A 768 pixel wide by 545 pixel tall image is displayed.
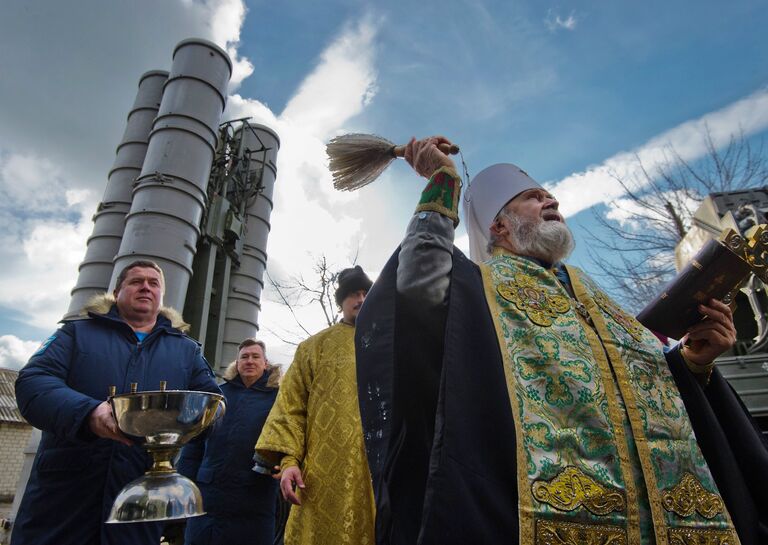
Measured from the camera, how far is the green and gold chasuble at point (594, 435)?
3.88ft

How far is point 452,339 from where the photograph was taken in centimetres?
138

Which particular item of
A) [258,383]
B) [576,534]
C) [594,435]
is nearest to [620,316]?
[594,435]

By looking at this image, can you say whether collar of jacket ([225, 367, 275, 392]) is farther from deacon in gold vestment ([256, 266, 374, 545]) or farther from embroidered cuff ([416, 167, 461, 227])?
embroidered cuff ([416, 167, 461, 227])

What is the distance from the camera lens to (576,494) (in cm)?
120

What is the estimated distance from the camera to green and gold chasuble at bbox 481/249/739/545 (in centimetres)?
118

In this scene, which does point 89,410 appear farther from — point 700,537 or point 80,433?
point 700,537

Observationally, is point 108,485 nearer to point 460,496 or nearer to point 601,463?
point 460,496

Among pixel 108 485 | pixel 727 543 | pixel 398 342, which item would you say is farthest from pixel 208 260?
pixel 727 543

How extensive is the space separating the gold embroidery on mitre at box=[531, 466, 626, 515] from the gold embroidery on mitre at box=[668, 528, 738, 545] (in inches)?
6.7

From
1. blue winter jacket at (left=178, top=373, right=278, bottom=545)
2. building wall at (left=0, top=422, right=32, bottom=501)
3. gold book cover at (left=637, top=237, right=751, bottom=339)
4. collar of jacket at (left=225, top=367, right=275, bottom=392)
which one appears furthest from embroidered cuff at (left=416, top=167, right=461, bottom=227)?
building wall at (left=0, top=422, right=32, bottom=501)

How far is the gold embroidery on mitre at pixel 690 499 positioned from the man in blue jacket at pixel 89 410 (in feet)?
5.56

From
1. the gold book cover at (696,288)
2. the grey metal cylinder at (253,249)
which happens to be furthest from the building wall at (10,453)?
the gold book cover at (696,288)

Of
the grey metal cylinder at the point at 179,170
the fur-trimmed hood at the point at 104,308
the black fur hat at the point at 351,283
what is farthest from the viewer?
the grey metal cylinder at the point at 179,170

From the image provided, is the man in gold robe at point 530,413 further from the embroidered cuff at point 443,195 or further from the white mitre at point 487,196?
the white mitre at point 487,196
